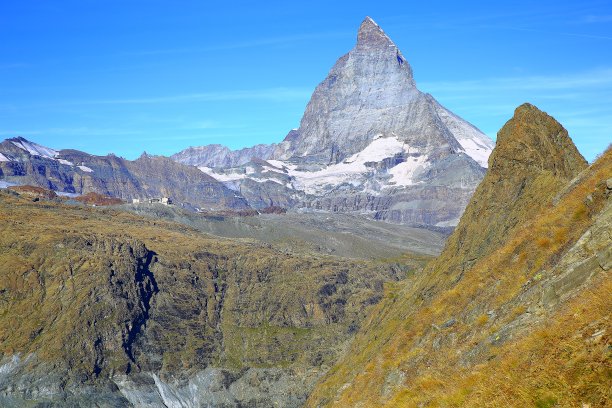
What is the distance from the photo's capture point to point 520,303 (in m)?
36.2

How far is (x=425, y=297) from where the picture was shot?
74.9m

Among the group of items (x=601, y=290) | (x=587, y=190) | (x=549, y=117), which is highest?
(x=549, y=117)

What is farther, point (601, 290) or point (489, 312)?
point (489, 312)

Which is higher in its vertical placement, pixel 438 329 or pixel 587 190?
pixel 587 190

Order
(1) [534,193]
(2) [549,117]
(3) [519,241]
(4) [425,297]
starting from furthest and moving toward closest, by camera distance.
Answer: (2) [549,117] < (4) [425,297] < (1) [534,193] < (3) [519,241]

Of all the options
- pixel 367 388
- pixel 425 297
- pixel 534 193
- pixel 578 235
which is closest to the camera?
pixel 578 235

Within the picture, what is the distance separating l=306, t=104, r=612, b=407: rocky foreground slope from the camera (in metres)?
22.3

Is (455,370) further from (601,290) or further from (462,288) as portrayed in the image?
(462,288)

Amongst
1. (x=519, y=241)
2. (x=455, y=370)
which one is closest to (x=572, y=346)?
(x=455, y=370)

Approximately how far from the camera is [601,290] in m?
24.2

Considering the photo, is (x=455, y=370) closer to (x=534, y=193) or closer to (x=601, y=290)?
(x=601, y=290)

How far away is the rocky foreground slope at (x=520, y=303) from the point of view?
2228 centimetres

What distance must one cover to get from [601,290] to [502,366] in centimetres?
403

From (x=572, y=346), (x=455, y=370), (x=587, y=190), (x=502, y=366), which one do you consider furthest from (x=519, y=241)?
(x=572, y=346)
